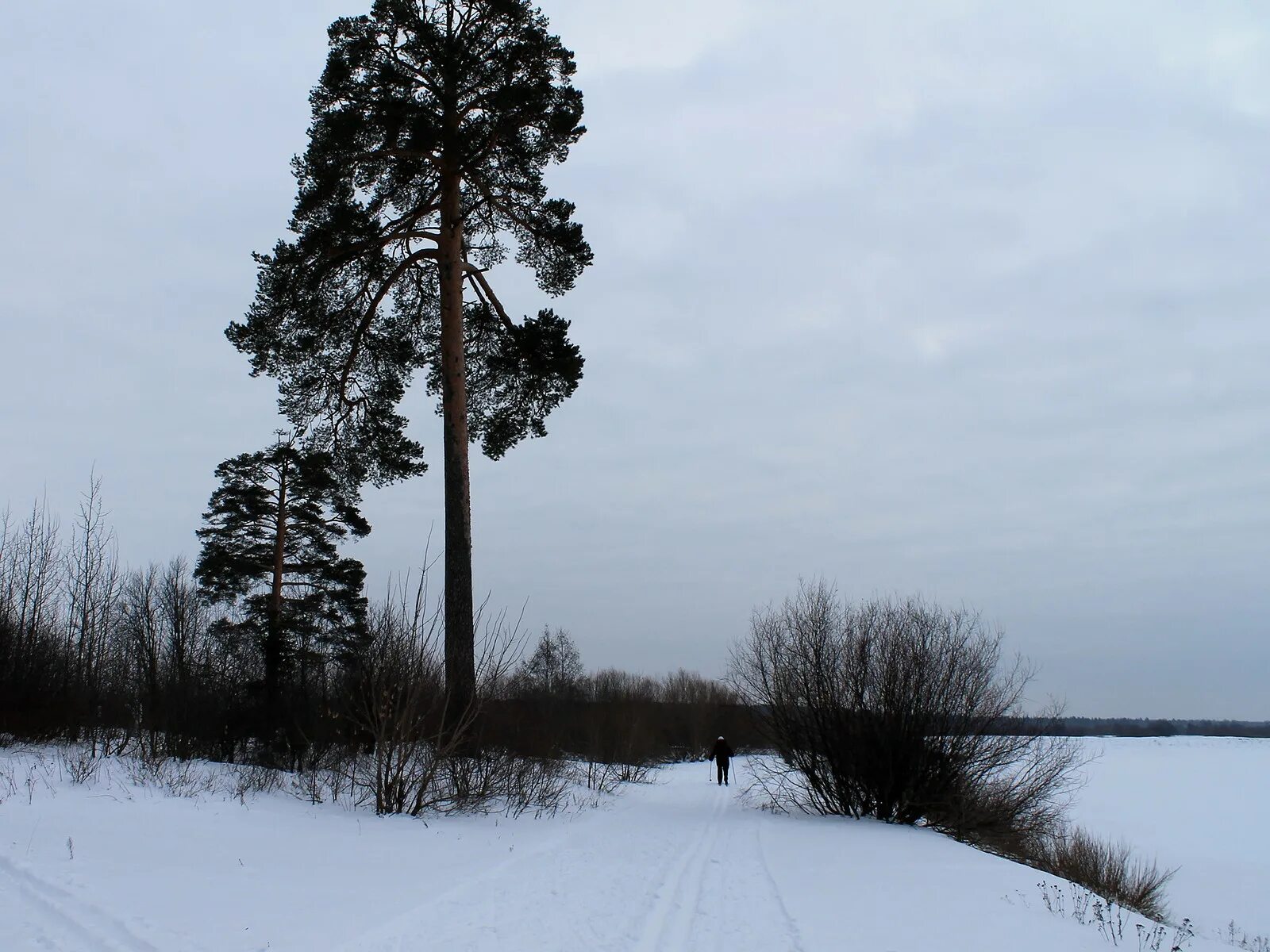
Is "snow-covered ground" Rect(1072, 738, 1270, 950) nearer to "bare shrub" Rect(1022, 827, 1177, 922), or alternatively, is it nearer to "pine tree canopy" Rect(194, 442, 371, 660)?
"bare shrub" Rect(1022, 827, 1177, 922)

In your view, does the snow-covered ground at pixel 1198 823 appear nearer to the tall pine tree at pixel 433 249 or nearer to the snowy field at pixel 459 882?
the snowy field at pixel 459 882

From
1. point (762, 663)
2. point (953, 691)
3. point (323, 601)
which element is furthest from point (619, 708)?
point (953, 691)

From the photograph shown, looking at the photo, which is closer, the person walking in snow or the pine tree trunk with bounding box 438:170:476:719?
the pine tree trunk with bounding box 438:170:476:719

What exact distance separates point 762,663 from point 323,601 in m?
16.0

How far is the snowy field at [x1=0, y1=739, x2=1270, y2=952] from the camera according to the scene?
5918 mm

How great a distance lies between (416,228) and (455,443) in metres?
4.39

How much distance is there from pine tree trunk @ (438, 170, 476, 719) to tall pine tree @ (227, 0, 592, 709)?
3 cm

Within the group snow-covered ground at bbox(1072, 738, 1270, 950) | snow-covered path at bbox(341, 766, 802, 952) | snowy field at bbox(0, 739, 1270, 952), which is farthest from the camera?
snow-covered ground at bbox(1072, 738, 1270, 950)

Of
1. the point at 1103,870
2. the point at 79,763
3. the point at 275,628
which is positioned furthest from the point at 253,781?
the point at 1103,870

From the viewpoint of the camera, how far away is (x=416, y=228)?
1645 centimetres

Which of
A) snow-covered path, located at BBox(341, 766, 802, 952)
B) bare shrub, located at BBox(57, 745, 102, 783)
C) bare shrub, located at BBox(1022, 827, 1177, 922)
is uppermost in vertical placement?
bare shrub, located at BBox(57, 745, 102, 783)

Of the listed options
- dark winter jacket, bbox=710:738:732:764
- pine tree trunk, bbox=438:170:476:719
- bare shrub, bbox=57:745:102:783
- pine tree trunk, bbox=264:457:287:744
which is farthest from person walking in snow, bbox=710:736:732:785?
bare shrub, bbox=57:745:102:783

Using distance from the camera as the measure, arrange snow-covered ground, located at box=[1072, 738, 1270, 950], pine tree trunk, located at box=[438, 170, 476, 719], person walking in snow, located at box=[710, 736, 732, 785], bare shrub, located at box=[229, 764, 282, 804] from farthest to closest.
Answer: person walking in snow, located at box=[710, 736, 732, 785]
snow-covered ground, located at box=[1072, 738, 1270, 950]
pine tree trunk, located at box=[438, 170, 476, 719]
bare shrub, located at box=[229, 764, 282, 804]

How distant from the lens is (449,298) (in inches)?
628
